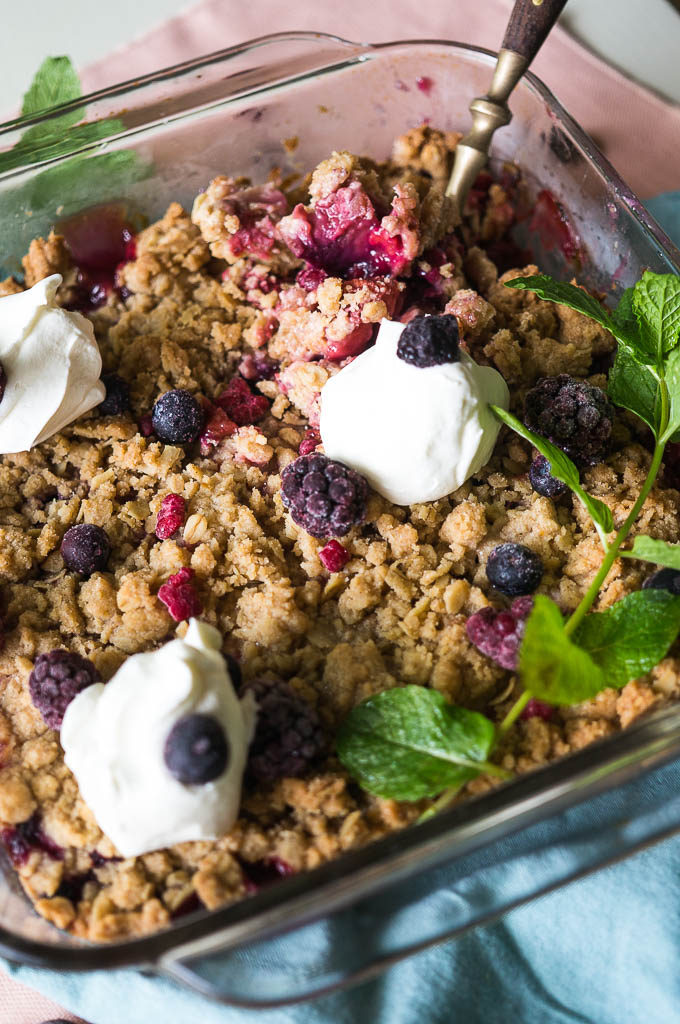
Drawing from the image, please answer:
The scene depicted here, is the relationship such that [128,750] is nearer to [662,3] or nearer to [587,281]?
[587,281]

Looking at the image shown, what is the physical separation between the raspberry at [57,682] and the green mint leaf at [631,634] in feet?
2.43

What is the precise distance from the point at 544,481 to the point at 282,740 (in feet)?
2.02

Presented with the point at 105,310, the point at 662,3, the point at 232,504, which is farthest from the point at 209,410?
the point at 662,3

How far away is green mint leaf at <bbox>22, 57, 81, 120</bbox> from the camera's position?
216 centimetres

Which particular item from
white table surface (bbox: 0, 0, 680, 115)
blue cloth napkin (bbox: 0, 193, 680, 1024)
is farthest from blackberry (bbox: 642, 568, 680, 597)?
white table surface (bbox: 0, 0, 680, 115)

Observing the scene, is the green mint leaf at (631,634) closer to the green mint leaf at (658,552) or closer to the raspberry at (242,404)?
the green mint leaf at (658,552)

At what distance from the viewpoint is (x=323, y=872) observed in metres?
1.19

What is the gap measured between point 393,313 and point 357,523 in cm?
43

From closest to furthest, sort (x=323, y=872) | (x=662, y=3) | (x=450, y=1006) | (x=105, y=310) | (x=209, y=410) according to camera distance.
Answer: (x=323, y=872) < (x=450, y=1006) < (x=209, y=410) < (x=105, y=310) < (x=662, y=3)

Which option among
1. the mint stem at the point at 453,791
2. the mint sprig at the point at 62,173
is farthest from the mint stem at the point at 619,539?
the mint sprig at the point at 62,173

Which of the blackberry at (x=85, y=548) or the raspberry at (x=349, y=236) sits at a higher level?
the raspberry at (x=349, y=236)

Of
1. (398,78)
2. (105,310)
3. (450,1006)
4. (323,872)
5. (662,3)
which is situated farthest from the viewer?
(662,3)

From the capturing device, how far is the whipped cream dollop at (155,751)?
1278 millimetres

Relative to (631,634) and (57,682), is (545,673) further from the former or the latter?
(57,682)
